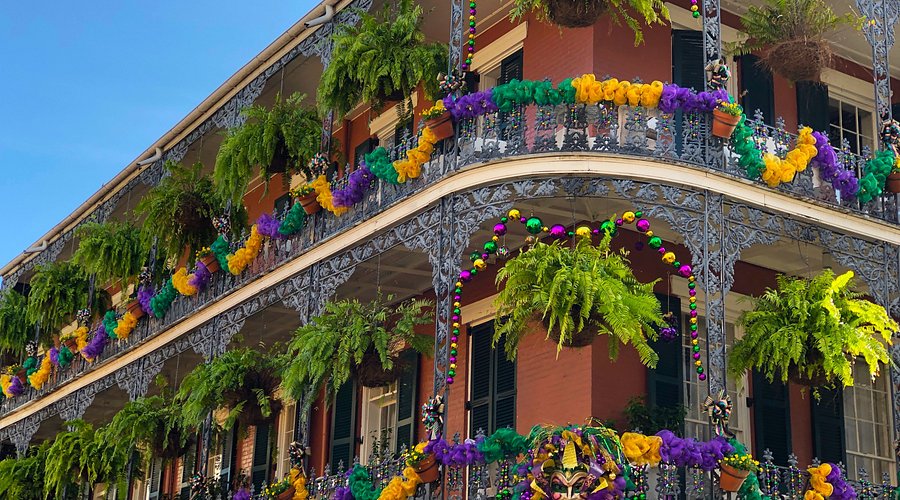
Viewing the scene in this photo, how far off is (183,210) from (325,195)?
3.62 m

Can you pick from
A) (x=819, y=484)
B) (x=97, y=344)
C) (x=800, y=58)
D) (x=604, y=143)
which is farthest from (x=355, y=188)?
(x=97, y=344)

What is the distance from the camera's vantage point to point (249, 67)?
53.1ft

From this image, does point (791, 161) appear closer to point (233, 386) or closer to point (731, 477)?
point (731, 477)

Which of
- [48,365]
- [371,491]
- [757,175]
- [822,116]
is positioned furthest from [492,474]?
[48,365]

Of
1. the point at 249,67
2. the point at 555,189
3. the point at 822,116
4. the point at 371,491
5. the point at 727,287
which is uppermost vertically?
the point at 249,67

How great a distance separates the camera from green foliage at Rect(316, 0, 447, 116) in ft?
44.0

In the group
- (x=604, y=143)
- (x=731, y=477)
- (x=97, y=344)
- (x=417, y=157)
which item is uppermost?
(x=417, y=157)

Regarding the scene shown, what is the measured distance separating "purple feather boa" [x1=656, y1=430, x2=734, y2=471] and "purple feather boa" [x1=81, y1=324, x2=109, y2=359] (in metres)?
10.5

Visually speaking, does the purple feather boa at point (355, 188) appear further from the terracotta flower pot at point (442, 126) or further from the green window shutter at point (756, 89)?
the green window shutter at point (756, 89)

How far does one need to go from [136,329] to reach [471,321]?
5.90 metres

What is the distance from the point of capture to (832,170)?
40.4ft

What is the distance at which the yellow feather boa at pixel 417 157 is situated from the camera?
12.4 m

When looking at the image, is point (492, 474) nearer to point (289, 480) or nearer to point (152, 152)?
point (289, 480)

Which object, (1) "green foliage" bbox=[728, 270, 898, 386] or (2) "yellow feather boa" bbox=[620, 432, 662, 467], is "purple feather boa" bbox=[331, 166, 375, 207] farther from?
(2) "yellow feather boa" bbox=[620, 432, 662, 467]
